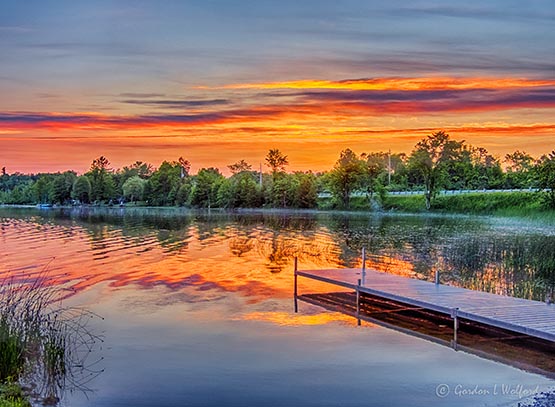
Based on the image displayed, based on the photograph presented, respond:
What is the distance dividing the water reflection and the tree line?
21.6 meters

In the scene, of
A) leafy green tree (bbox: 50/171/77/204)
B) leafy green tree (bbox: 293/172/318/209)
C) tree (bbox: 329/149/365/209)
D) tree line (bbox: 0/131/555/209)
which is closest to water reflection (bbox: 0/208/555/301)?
tree line (bbox: 0/131/555/209)

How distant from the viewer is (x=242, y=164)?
513 feet

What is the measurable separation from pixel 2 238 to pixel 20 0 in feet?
77.9

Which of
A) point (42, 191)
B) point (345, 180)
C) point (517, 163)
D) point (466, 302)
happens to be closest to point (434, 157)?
point (345, 180)

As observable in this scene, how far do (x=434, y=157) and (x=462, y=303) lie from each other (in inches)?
3032

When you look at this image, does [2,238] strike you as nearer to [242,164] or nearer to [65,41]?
[65,41]

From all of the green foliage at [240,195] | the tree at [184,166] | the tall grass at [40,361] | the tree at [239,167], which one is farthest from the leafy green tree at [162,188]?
the tall grass at [40,361]

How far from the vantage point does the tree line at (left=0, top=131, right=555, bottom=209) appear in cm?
8731

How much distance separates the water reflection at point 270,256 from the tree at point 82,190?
93418 mm

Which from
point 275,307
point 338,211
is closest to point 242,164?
point 338,211

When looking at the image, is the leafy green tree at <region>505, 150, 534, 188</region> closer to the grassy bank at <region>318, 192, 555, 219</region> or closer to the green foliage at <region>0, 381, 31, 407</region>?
the grassy bank at <region>318, 192, 555, 219</region>

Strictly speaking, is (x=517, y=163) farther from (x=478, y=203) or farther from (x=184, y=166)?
(x=184, y=166)

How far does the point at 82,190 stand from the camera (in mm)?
141500

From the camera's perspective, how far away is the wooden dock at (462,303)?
1346cm
